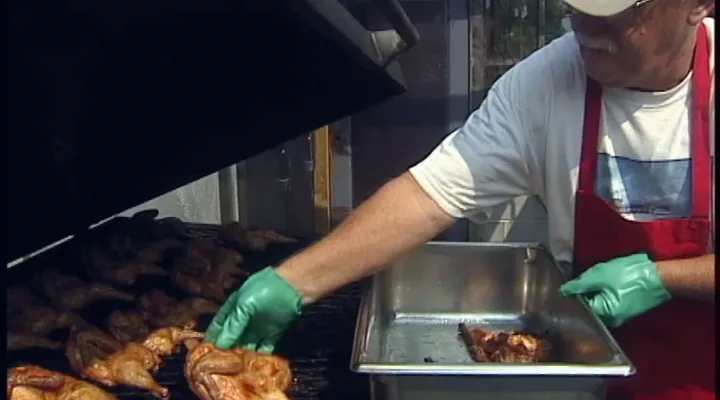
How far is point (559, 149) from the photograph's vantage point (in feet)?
7.95

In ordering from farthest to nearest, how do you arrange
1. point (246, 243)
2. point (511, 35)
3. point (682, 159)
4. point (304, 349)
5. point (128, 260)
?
1. point (511, 35)
2. point (246, 243)
3. point (128, 260)
4. point (304, 349)
5. point (682, 159)

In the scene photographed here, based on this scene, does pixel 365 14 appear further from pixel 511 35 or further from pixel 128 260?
pixel 511 35

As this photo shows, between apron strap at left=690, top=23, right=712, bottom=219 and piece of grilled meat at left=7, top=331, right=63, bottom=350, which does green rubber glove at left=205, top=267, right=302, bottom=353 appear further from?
apron strap at left=690, top=23, right=712, bottom=219

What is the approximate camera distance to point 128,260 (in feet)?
10.5

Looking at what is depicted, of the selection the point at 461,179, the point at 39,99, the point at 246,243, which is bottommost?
the point at 246,243

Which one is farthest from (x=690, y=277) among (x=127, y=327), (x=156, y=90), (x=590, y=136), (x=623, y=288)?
(x=127, y=327)

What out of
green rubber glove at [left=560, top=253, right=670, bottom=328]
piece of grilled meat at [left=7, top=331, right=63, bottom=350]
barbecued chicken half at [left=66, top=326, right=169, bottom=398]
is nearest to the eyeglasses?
green rubber glove at [left=560, top=253, right=670, bottom=328]

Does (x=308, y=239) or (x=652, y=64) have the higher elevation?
(x=652, y=64)

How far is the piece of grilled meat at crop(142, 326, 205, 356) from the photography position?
2.53 metres

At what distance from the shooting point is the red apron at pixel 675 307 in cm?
226

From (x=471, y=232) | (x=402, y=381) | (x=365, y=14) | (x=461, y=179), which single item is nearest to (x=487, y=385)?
(x=402, y=381)

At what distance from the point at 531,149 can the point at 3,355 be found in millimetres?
1678

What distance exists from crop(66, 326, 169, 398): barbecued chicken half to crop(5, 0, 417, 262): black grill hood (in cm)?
41

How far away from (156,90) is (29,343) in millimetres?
762
